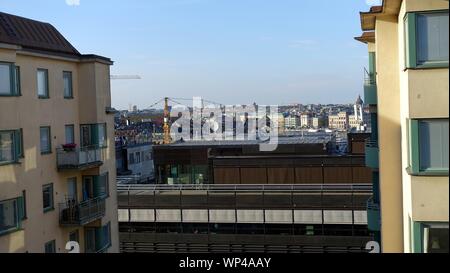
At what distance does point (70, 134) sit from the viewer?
1144 cm

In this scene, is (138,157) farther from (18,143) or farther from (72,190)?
(18,143)

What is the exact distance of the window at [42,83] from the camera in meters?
10.2

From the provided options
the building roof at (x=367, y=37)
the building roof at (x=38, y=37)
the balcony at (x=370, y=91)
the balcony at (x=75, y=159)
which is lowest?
the balcony at (x=75, y=159)

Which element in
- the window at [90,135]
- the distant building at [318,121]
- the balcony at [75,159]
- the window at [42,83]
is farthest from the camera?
the distant building at [318,121]

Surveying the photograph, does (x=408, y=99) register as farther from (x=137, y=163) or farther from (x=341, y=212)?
(x=137, y=163)

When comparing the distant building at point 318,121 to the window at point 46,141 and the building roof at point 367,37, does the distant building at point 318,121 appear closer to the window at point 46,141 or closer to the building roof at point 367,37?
the window at point 46,141

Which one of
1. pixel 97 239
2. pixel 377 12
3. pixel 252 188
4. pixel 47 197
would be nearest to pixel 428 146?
pixel 377 12

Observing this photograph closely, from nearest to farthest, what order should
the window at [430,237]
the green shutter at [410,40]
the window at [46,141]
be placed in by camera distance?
1. the window at [430,237]
2. the green shutter at [410,40]
3. the window at [46,141]

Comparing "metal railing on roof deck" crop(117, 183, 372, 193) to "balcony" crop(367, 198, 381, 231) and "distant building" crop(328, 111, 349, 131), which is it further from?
"distant building" crop(328, 111, 349, 131)

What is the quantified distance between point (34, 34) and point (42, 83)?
1.62m

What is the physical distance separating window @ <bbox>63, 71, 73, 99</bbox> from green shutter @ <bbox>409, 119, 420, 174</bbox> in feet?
27.6

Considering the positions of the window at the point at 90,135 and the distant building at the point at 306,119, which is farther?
the distant building at the point at 306,119

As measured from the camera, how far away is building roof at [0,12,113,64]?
400 inches

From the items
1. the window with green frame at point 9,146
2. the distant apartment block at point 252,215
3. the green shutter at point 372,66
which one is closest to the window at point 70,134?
the window with green frame at point 9,146
